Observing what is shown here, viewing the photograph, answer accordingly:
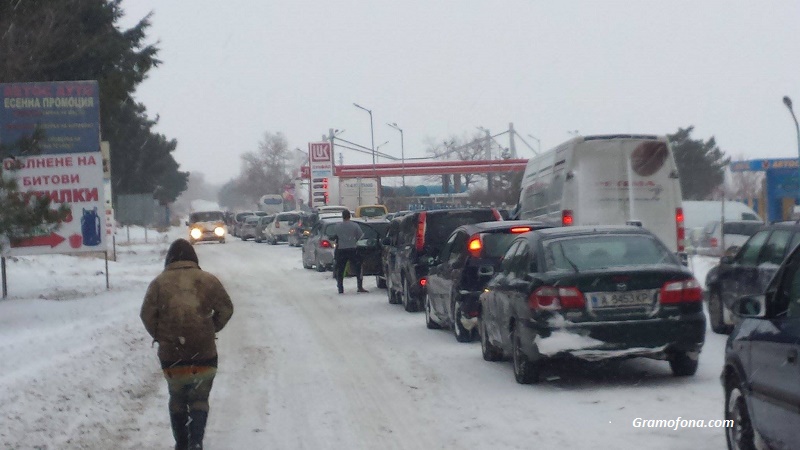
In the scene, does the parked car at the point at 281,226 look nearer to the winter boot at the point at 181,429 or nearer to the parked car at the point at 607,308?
the parked car at the point at 607,308

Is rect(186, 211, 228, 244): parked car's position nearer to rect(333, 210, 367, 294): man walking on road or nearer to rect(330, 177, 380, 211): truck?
rect(330, 177, 380, 211): truck

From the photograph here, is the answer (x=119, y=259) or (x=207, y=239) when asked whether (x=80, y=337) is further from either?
(x=207, y=239)

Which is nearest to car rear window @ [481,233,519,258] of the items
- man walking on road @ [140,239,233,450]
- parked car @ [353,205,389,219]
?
man walking on road @ [140,239,233,450]

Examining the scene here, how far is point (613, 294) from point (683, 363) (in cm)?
120

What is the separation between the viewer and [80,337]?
15977mm

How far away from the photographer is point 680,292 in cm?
1069

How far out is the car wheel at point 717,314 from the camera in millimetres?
15102

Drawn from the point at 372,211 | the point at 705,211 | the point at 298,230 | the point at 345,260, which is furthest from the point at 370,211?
the point at 345,260

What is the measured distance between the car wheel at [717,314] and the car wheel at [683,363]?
406 centimetres

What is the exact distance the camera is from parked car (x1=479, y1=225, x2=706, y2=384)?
10516 mm

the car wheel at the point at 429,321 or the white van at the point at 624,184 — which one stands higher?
the white van at the point at 624,184

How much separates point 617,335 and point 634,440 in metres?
2.30

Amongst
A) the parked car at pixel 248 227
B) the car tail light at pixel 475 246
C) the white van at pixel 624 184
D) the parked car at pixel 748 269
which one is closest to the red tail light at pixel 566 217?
the white van at pixel 624 184

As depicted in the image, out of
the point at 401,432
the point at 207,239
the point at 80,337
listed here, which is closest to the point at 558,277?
the point at 401,432
